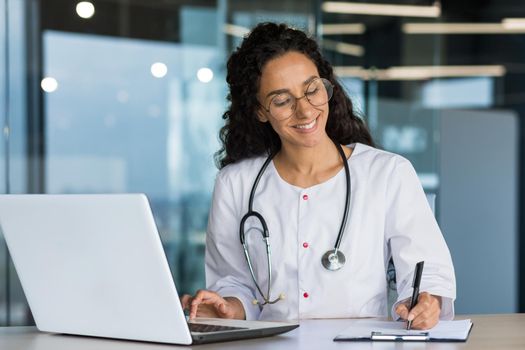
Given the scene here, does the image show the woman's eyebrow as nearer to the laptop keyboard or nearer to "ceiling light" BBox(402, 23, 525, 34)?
the laptop keyboard

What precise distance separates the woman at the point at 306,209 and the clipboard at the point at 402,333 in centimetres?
18

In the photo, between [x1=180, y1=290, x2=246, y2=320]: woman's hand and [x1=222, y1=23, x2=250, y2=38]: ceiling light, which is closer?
[x1=180, y1=290, x2=246, y2=320]: woman's hand

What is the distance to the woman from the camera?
2178mm

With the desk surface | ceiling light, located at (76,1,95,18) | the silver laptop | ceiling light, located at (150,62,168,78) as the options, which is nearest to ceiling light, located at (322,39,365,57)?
ceiling light, located at (150,62,168,78)

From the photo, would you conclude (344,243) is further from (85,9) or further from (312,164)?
(85,9)

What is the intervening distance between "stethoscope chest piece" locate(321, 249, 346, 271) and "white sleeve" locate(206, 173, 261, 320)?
230mm

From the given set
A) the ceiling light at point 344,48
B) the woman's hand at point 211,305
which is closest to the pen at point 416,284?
the woman's hand at point 211,305

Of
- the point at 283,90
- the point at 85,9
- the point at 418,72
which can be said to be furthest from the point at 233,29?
the point at 283,90

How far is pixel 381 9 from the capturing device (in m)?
5.38

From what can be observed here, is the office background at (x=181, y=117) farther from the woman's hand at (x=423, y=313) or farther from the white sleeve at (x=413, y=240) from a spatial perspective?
the woman's hand at (x=423, y=313)

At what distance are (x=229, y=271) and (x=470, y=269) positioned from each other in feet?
9.25

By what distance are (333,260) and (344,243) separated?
59mm

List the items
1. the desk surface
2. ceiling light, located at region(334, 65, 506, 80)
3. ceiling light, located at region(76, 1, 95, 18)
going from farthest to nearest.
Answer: ceiling light, located at region(334, 65, 506, 80), ceiling light, located at region(76, 1, 95, 18), the desk surface

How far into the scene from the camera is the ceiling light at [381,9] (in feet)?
17.0
